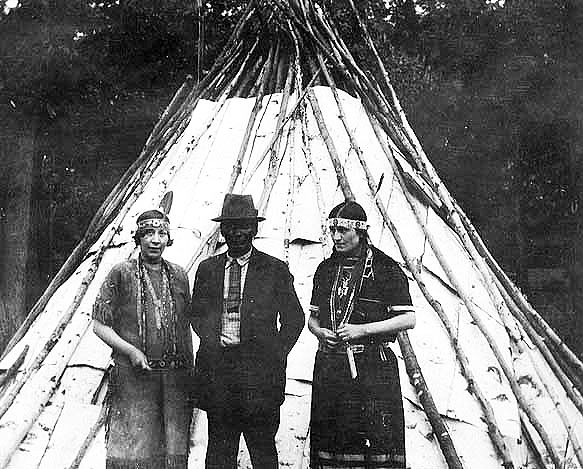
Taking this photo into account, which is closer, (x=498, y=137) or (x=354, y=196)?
(x=354, y=196)

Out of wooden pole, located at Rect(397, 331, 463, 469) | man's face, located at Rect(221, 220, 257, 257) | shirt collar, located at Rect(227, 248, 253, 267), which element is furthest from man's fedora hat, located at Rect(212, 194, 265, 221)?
wooden pole, located at Rect(397, 331, 463, 469)

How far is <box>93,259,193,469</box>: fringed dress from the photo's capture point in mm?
2963

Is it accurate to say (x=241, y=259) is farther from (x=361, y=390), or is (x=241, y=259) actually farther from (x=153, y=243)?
(x=361, y=390)

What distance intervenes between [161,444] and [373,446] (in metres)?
0.80

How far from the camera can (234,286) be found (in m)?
2.98

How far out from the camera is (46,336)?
142 inches

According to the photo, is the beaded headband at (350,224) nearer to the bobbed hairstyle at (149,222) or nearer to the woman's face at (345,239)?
the woman's face at (345,239)

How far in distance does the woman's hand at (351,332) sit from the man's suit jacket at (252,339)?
0.57ft

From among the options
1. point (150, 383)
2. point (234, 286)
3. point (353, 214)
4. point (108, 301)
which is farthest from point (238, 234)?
point (150, 383)

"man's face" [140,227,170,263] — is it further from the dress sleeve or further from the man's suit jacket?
the man's suit jacket

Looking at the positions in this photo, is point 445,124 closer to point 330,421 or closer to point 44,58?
point 44,58

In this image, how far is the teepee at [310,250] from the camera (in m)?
3.09

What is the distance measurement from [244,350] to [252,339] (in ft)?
0.17

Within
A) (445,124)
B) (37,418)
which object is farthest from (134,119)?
(37,418)
